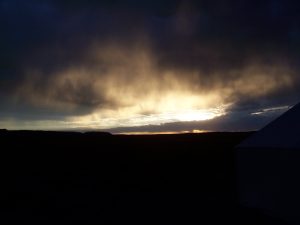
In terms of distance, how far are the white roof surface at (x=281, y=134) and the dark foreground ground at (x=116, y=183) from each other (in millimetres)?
2398

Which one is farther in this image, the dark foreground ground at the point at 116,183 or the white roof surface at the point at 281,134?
the dark foreground ground at the point at 116,183

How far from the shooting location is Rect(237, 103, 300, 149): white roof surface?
10.5 m

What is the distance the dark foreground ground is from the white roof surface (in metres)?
2.40

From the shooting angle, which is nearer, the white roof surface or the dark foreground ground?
the white roof surface

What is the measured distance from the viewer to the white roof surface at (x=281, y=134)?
34.3 ft

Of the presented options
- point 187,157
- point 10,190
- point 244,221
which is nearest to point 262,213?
point 244,221

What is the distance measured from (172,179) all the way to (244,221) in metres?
14.0

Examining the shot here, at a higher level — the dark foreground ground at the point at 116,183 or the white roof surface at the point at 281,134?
the white roof surface at the point at 281,134

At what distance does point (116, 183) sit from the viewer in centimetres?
2423

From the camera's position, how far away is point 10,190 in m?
21.2

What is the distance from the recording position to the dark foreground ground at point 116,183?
13.0 meters

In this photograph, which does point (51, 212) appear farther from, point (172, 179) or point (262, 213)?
point (172, 179)

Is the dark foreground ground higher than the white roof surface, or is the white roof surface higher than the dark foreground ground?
the white roof surface

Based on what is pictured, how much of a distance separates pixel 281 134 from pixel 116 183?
15063mm
